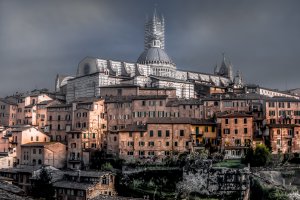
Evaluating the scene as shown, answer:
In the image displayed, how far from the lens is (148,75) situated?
9281cm

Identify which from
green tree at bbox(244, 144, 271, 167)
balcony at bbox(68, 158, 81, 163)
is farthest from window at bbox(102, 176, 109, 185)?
green tree at bbox(244, 144, 271, 167)

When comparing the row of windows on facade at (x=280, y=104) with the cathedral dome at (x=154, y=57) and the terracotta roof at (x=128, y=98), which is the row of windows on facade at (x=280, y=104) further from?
the cathedral dome at (x=154, y=57)

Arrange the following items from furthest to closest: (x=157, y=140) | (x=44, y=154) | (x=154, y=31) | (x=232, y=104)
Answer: (x=154, y=31), (x=232, y=104), (x=44, y=154), (x=157, y=140)

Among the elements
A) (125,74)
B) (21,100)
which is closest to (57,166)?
(21,100)

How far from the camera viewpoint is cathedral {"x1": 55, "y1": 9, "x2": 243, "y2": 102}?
85562mm

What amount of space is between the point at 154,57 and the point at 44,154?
1843 inches

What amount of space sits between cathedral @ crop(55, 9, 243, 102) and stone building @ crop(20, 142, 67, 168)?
16.4 meters

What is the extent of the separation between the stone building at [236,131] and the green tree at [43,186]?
948 inches

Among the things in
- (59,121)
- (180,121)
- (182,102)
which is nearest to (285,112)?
(182,102)

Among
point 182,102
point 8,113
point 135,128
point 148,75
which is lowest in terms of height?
point 135,128

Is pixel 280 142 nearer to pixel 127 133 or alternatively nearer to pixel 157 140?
pixel 157 140

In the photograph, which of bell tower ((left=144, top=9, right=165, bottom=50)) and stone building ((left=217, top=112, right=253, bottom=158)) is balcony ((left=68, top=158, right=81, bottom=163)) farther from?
bell tower ((left=144, top=9, right=165, bottom=50))

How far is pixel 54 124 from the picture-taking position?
76.4 meters

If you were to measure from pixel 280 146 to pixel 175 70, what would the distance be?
46.4 m
